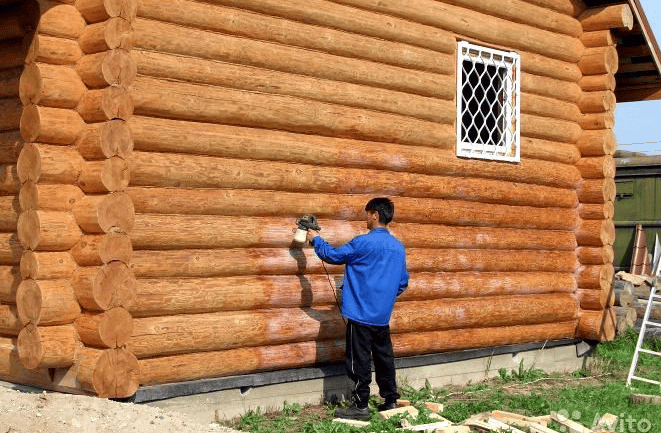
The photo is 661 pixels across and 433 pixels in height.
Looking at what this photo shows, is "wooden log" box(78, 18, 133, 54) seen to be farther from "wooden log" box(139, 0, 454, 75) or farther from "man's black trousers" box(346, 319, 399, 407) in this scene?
"man's black trousers" box(346, 319, 399, 407)

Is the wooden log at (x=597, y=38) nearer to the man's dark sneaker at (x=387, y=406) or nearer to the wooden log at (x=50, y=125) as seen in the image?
the man's dark sneaker at (x=387, y=406)

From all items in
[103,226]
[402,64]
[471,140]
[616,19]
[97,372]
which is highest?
[616,19]

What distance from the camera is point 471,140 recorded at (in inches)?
447

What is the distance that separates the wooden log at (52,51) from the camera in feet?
24.6

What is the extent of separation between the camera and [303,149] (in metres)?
8.94

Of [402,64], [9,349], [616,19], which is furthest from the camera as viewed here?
[616,19]

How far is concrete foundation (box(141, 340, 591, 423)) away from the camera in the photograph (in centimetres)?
797

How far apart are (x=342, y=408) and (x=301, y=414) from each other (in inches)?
16.4

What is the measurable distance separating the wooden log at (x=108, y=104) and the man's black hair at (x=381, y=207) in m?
2.25

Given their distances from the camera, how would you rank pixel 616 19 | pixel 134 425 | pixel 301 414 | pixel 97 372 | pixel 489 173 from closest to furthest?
pixel 134 425 < pixel 97 372 < pixel 301 414 < pixel 489 173 < pixel 616 19

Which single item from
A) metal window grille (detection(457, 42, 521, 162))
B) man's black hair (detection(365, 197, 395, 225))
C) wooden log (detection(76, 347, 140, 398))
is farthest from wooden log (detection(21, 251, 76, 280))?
metal window grille (detection(457, 42, 521, 162))

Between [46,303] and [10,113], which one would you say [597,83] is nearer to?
[10,113]

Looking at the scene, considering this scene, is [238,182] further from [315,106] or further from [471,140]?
[471,140]

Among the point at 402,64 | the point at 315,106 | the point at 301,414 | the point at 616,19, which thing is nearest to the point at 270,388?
the point at 301,414
